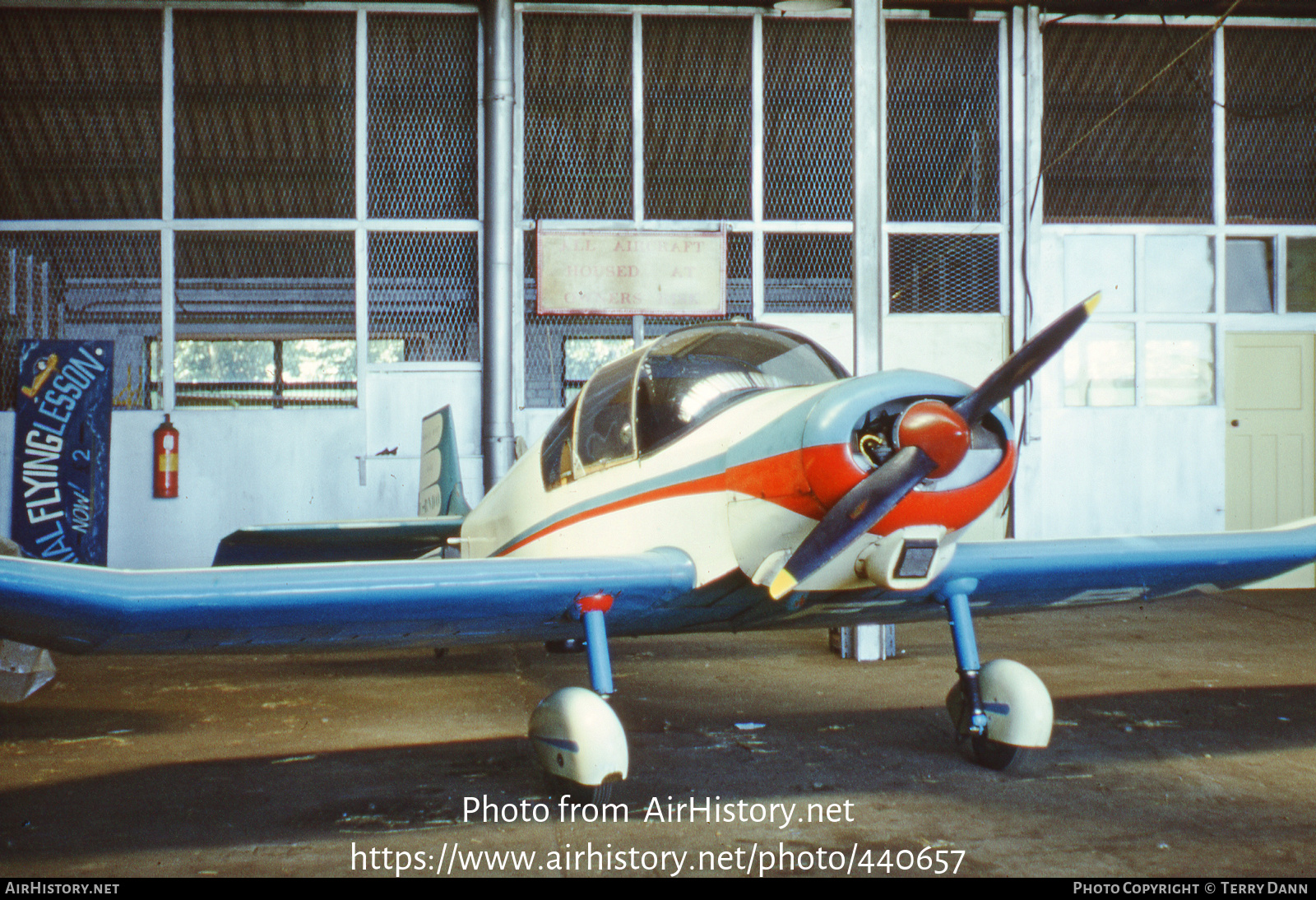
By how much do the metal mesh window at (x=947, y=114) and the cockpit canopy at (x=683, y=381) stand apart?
5255 mm

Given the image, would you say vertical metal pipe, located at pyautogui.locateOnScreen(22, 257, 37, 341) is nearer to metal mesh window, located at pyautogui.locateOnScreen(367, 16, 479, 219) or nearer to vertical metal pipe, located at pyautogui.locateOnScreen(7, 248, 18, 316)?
vertical metal pipe, located at pyautogui.locateOnScreen(7, 248, 18, 316)

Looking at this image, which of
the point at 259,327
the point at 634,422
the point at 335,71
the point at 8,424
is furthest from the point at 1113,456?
the point at 8,424

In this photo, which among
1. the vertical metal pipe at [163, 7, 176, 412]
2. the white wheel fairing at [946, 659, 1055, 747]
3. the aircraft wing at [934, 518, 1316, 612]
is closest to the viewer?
the white wheel fairing at [946, 659, 1055, 747]

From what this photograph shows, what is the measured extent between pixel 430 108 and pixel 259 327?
2988 millimetres

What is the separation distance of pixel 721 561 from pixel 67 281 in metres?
6.99

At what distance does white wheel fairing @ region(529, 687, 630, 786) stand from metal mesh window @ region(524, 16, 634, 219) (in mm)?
5703

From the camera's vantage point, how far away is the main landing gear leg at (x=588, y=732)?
2789mm

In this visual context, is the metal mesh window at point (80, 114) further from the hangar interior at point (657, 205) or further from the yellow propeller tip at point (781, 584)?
the yellow propeller tip at point (781, 584)

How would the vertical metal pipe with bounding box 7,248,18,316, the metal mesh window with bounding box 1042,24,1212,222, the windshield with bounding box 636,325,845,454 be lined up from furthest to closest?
the metal mesh window with bounding box 1042,24,1212,222
the vertical metal pipe with bounding box 7,248,18,316
the windshield with bounding box 636,325,845,454

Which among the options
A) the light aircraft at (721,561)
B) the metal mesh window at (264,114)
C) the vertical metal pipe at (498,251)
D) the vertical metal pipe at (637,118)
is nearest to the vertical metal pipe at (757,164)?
the vertical metal pipe at (637,118)

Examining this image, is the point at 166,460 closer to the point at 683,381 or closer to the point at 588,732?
the point at 683,381

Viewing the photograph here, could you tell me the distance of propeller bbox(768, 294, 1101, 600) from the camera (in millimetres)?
2404

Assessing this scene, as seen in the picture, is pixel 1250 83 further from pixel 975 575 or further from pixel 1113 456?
pixel 975 575

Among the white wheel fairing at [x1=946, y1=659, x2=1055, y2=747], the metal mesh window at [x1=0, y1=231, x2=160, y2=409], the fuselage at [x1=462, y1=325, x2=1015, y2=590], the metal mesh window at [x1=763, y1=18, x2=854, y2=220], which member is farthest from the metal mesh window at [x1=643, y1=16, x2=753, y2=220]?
the white wheel fairing at [x1=946, y1=659, x2=1055, y2=747]
